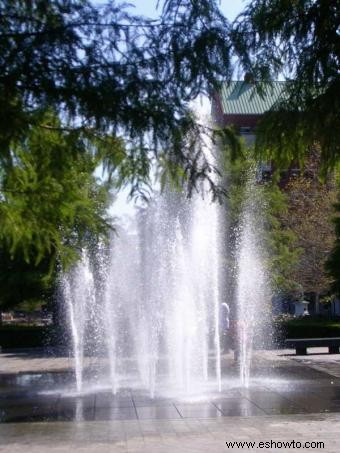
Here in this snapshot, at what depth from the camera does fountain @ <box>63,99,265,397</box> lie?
13111mm

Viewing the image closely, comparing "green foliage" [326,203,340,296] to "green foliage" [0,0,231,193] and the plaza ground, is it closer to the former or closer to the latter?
the plaza ground

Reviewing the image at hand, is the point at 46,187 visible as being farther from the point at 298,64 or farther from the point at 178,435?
the point at 178,435

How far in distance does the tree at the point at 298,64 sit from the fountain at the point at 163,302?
6515 millimetres

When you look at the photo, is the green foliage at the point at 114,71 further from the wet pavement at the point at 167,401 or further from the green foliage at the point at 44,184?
the wet pavement at the point at 167,401

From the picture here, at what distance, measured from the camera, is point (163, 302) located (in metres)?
15.9

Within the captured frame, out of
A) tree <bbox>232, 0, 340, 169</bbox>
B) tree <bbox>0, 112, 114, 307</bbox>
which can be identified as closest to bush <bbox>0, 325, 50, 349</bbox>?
tree <bbox>0, 112, 114, 307</bbox>

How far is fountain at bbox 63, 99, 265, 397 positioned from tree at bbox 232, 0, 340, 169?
651 centimetres

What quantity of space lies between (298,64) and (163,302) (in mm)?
11830

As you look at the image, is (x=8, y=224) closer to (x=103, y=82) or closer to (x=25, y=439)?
(x=103, y=82)

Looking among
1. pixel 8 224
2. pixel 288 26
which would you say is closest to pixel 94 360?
pixel 8 224

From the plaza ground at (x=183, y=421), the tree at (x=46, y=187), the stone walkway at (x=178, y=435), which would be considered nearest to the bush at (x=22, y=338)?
the plaza ground at (x=183, y=421)

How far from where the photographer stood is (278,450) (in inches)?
246

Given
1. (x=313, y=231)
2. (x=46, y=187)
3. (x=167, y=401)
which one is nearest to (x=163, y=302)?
(x=167, y=401)

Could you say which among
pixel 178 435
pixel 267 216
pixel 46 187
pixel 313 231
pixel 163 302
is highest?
pixel 313 231
